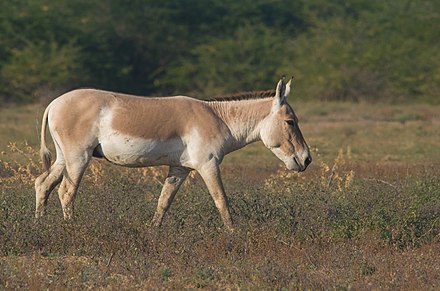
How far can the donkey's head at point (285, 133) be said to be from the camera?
9789 mm

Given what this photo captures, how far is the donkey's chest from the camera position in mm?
9383

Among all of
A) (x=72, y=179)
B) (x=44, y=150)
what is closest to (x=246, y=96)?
(x=72, y=179)

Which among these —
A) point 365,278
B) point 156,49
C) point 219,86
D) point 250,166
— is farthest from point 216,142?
point 156,49

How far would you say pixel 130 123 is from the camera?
9.41 m

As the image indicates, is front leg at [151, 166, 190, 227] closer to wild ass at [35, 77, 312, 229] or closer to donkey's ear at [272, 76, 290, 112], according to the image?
wild ass at [35, 77, 312, 229]

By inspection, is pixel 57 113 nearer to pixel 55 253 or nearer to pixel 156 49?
pixel 55 253

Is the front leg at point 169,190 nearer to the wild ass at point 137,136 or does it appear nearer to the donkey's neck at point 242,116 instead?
the wild ass at point 137,136

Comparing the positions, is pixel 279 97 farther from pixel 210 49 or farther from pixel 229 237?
pixel 210 49

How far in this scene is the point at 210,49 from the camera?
3556 centimetres

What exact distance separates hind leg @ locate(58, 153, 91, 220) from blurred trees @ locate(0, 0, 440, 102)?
67.3ft

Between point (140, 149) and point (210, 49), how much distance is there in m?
26.4

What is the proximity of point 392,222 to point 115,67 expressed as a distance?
2681 cm

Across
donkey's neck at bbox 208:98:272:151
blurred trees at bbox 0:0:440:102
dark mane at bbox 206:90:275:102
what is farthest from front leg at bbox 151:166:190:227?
blurred trees at bbox 0:0:440:102

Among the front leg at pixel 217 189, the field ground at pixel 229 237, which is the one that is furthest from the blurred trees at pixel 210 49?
the front leg at pixel 217 189
